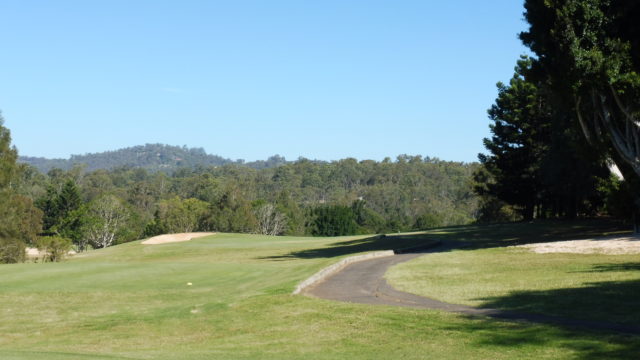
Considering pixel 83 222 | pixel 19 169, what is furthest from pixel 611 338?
pixel 83 222

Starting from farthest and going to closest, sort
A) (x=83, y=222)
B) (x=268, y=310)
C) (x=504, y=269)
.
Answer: (x=83, y=222), (x=504, y=269), (x=268, y=310)

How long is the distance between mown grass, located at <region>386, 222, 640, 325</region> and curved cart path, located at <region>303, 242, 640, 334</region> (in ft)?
1.32

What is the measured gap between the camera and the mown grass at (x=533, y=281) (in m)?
12.9

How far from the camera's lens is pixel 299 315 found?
46.9 ft

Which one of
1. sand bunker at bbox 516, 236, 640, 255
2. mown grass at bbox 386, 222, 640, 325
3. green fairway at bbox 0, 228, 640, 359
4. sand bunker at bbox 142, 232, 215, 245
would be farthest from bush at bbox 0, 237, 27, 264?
sand bunker at bbox 516, 236, 640, 255

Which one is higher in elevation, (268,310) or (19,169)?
(19,169)

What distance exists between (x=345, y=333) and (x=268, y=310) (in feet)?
11.2

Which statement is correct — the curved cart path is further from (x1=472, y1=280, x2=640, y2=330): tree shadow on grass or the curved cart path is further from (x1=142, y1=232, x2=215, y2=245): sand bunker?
(x1=142, y1=232, x2=215, y2=245): sand bunker

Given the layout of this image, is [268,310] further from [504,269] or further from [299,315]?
[504,269]

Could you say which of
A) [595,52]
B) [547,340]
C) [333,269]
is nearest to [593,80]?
[595,52]

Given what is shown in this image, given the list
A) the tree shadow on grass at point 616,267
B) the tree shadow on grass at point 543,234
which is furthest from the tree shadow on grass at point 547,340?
the tree shadow on grass at point 543,234

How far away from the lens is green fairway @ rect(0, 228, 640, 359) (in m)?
10.4

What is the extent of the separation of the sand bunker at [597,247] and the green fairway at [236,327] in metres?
10.1

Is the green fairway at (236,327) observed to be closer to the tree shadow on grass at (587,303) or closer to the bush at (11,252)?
the tree shadow on grass at (587,303)
